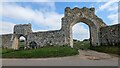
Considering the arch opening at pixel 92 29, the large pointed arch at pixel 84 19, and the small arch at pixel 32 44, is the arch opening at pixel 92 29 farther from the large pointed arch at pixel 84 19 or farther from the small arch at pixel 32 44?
the small arch at pixel 32 44

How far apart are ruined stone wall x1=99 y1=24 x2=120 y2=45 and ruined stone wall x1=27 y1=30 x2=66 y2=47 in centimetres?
570

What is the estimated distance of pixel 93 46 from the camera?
2875 cm

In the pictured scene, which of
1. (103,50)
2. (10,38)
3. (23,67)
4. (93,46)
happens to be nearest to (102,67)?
(23,67)

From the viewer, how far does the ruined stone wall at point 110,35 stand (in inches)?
919

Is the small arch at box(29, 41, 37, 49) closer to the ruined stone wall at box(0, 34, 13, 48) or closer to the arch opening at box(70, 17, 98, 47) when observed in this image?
the ruined stone wall at box(0, 34, 13, 48)

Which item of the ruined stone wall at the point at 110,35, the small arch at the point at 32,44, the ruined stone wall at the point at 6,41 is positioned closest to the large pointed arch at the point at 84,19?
the ruined stone wall at the point at 110,35

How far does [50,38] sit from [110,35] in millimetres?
8699

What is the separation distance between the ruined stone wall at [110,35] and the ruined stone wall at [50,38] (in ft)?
18.7

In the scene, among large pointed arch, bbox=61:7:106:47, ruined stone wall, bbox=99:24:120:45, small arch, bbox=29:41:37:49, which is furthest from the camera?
small arch, bbox=29:41:37:49

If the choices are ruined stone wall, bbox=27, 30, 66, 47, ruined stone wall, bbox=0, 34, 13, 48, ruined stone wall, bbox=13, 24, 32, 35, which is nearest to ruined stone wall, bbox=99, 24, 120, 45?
ruined stone wall, bbox=27, 30, 66, 47

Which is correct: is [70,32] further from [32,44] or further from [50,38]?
[32,44]

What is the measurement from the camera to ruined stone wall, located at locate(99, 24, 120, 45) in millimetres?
23344

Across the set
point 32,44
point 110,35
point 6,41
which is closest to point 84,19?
point 110,35

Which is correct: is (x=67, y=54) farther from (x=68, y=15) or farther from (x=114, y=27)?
(x=68, y=15)
